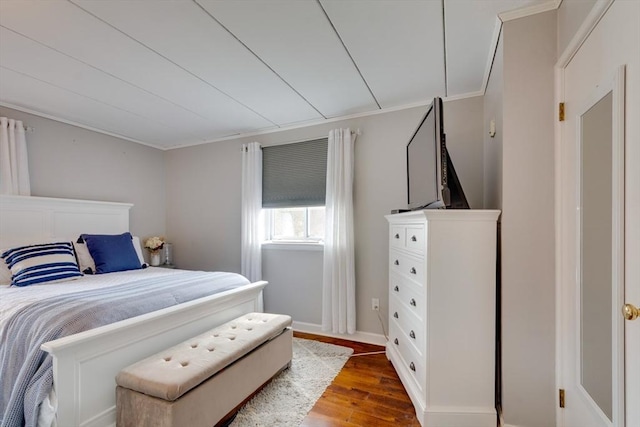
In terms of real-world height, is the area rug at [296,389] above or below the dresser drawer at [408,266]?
below

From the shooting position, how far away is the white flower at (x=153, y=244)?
3.84 m

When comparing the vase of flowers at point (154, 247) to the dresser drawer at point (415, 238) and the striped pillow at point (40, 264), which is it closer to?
the striped pillow at point (40, 264)

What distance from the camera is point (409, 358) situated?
2.02 m

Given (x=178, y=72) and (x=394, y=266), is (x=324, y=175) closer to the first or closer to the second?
(x=394, y=266)

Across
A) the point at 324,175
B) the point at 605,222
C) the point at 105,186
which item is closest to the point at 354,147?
the point at 324,175

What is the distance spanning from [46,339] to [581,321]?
2569mm

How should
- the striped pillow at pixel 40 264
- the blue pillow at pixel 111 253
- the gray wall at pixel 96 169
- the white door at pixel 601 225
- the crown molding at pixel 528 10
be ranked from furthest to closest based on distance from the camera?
the gray wall at pixel 96 169 → the blue pillow at pixel 111 253 → the striped pillow at pixel 40 264 → the crown molding at pixel 528 10 → the white door at pixel 601 225

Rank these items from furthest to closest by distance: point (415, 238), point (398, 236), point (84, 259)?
point (84, 259) → point (398, 236) → point (415, 238)

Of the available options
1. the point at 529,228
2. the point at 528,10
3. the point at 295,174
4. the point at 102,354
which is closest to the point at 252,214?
the point at 295,174

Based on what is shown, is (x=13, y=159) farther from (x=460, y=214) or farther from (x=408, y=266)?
(x=460, y=214)

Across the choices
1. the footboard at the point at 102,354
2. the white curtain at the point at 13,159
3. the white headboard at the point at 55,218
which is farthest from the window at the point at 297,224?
the white curtain at the point at 13,159

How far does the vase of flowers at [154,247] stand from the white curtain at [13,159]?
131 cm

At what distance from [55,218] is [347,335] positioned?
11.0 ft

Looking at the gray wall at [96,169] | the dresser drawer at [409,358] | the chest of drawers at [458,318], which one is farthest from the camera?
the gray wall at [96,169]
